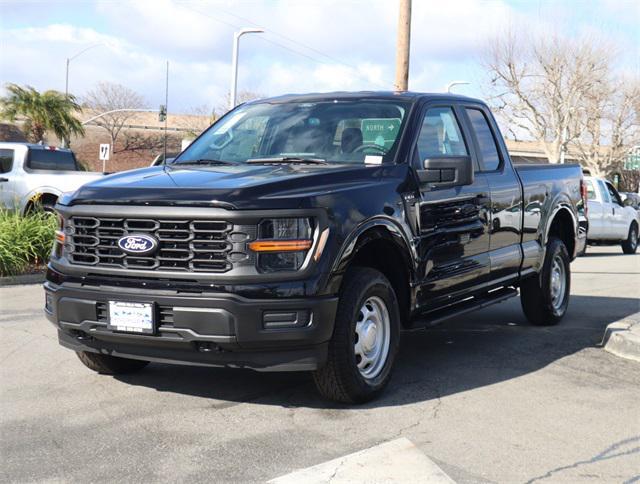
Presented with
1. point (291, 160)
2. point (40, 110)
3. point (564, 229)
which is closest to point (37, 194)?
point (564, 229)

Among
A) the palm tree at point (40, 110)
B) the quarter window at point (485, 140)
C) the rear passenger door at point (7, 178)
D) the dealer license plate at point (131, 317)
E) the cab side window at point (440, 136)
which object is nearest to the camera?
the dealer license plate at point (131, 317)

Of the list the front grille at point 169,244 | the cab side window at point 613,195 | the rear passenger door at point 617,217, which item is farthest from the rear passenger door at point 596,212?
the front grille at point 169,244

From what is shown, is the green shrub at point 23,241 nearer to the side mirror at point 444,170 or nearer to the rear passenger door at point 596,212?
the side mirror at point 444,170

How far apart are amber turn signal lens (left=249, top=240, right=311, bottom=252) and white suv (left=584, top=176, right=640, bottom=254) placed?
15.7 meters

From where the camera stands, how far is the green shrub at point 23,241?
1152cm

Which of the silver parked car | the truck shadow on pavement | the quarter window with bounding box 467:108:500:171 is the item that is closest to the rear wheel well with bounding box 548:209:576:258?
the truck shadow on pavement

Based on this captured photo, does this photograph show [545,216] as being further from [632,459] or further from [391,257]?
[632,459]

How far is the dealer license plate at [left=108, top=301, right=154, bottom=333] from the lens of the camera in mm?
4875

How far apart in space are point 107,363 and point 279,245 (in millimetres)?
1934

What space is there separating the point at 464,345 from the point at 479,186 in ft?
4.85

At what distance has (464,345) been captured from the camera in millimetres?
7445

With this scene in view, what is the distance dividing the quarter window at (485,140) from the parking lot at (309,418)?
1.61 meters

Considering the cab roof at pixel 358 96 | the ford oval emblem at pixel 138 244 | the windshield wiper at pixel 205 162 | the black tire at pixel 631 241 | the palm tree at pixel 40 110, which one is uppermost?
the palm tree at pixel 40 110

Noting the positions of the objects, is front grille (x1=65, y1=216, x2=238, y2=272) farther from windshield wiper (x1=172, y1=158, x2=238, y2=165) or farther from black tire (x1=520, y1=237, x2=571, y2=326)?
black tire (x1=520, y1=237, x2=571, y2=326)
